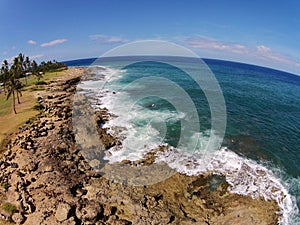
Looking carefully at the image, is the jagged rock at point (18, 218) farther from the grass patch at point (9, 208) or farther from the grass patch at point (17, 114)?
the grass patch at point (17, 114)

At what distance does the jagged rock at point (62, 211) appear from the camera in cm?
1918

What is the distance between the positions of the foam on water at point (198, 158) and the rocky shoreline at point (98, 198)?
1469 millimetres

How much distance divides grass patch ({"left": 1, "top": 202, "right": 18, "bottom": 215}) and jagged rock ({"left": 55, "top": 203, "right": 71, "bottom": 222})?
13.8ft

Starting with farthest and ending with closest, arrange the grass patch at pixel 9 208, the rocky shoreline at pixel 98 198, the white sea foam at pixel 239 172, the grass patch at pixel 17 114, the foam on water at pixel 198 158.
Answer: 1. the grass patch at pixel 17 114
2. the foam on water at pixel 198 158
3. the white sea foam at pixel 239 172
4. the grass patch at pixel 9 208
5. the rocky shoreline at pixel 98 198

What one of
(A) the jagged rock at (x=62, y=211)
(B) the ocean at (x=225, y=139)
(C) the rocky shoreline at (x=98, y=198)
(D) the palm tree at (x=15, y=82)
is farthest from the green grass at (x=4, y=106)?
(A) the jagged rock at (x=62, y=211)

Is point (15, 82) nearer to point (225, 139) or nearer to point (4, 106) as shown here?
point (4, 106)

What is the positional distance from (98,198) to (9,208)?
843 cm

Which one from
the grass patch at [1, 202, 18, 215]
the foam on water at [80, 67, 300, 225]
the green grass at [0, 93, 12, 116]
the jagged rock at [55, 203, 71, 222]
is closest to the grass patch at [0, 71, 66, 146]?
the green grass at [0, 93, 12, 116]

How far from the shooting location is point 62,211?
64.4 feet

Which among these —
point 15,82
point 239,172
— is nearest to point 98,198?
point 239,172

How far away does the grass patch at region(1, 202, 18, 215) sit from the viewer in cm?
1997

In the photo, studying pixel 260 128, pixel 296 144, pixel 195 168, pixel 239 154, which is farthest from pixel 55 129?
pixel 296 144

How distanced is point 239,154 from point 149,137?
582 inches

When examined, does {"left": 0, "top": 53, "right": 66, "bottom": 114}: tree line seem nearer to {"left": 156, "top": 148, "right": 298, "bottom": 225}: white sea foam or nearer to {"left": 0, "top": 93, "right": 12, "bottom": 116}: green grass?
{"left": 0, "top": 93, "right": 12, "bottom": 116}: green grass
